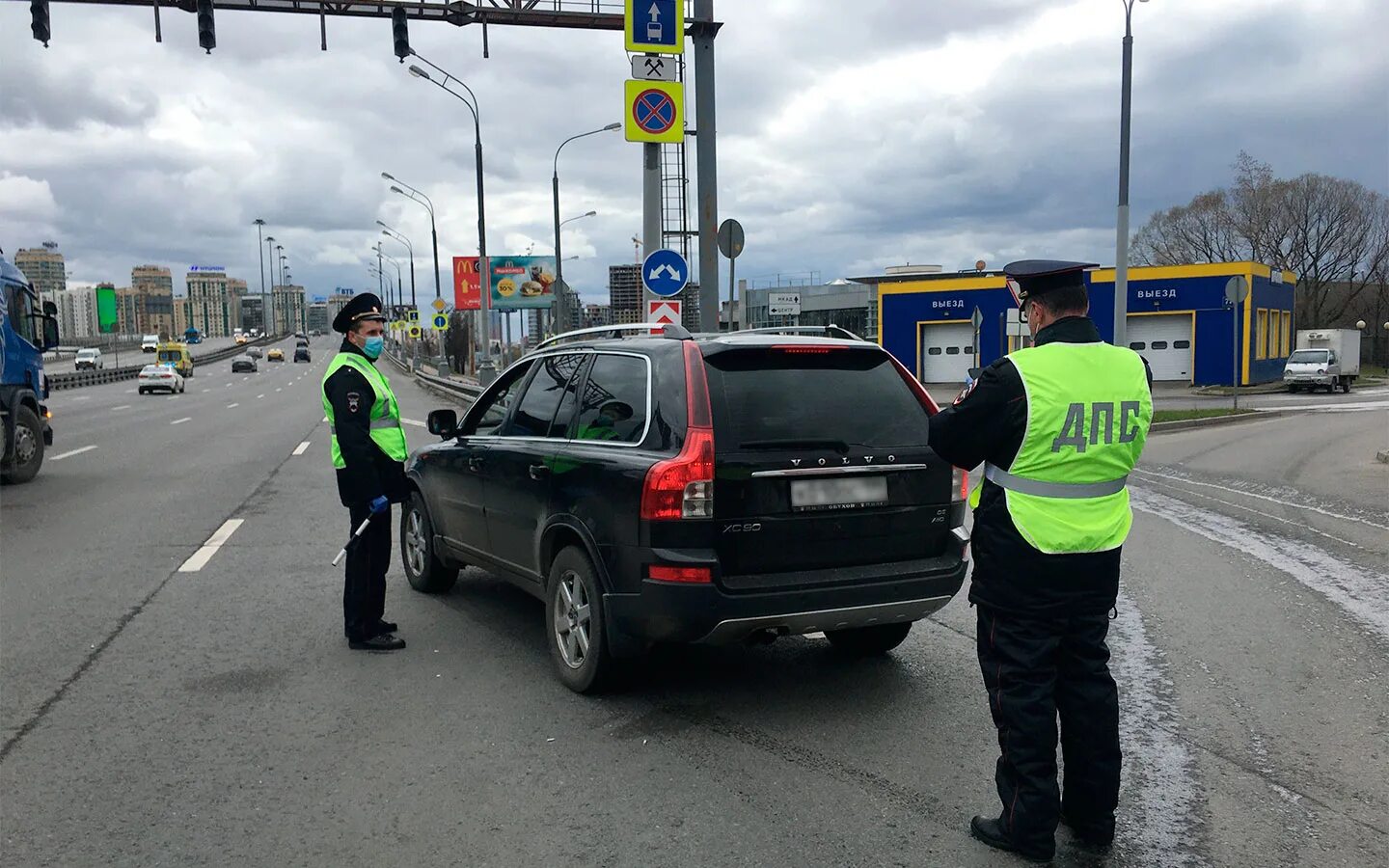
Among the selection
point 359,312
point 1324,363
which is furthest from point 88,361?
point 359,312

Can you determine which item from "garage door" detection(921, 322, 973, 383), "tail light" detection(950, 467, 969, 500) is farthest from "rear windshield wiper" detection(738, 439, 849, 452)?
"garage door" detection(921, 322, 973, 383)

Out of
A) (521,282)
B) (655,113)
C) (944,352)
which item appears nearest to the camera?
(655,113)

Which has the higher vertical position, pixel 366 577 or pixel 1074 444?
pixel 1074 444

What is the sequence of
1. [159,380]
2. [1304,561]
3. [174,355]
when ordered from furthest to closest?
[174,355] < [159,380] < [1304,561]

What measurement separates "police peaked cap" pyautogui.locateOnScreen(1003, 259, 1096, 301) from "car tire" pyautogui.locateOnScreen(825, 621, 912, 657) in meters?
2.42

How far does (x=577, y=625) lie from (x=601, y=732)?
64 cm

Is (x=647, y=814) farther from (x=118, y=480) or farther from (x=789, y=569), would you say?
(x=118, y=480)

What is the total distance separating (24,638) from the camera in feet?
20.0

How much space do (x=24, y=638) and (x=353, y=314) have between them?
258 cm

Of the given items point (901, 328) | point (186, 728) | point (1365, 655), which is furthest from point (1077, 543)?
point (901, 328)

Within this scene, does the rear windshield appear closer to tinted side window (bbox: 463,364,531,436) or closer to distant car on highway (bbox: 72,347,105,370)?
tinted side window (bbox: 463,364,531,436)

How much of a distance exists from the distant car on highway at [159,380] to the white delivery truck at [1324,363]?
41892mm

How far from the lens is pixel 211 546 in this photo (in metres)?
9.02

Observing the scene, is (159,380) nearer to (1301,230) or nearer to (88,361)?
(88,361)
